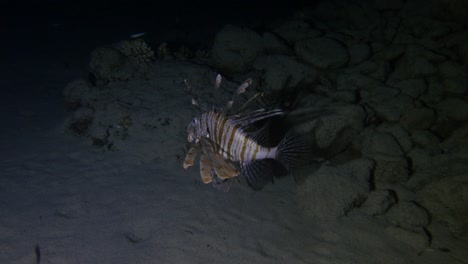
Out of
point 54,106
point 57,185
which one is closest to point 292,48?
point 57,185

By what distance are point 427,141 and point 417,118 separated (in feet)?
1.34

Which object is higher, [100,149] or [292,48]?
[292,48]

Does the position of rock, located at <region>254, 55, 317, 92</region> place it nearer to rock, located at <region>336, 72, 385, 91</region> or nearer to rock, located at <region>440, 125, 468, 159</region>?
rock, located at <region>336, 72, 385, 91</region>

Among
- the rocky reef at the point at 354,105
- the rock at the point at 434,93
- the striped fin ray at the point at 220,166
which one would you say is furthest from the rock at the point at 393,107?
the striped fin ray at the point at 220,166

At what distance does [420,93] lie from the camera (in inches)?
201

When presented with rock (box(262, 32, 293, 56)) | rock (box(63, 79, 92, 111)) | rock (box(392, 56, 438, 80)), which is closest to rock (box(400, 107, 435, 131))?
rock (box(392, 56, 438, 80))

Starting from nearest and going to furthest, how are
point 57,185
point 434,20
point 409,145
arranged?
point 57,185, point 409,145, point 434,20

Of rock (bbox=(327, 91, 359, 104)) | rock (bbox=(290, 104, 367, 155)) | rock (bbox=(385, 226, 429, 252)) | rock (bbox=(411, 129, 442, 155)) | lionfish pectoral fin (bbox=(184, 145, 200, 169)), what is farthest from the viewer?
rock (bbox=(327, 91, 359, 104))

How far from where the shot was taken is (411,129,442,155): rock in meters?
4.54

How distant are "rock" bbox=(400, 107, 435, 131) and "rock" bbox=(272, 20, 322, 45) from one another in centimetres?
270

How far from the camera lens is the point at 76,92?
5695 mm

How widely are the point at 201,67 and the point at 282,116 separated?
199cm

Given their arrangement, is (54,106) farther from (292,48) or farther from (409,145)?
(409,145)

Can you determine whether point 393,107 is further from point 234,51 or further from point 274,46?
point 234,51
